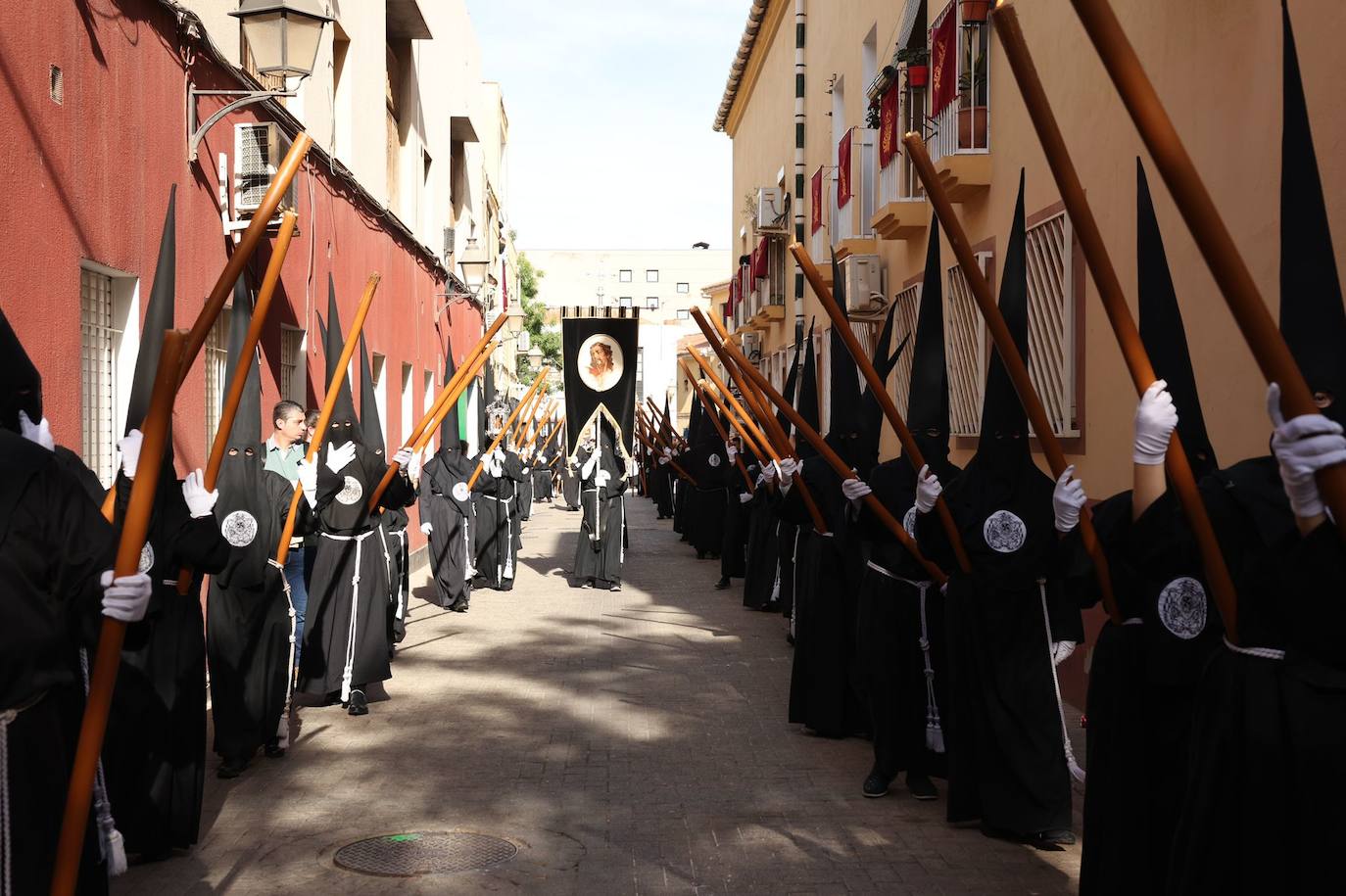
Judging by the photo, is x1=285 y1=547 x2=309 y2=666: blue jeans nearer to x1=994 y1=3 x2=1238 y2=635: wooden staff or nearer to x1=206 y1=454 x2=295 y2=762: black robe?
x1=206 y1=454 x2=295 y2=762: black robe

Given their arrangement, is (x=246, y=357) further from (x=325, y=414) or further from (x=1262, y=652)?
(x=1262, y=652)

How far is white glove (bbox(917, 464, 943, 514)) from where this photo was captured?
249 inches

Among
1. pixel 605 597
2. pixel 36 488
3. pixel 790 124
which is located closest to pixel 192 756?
pixel 36 488

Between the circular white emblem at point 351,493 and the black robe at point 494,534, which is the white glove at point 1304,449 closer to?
the circular white emblem at point 351,493

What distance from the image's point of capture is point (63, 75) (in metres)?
8.01

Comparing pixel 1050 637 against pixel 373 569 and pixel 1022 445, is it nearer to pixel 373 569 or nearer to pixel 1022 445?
pixel 1022 445

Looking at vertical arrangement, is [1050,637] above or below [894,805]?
above

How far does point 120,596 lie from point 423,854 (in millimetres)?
2653

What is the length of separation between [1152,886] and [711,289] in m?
51.2

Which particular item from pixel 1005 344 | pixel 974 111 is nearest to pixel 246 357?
pixel 1005 344

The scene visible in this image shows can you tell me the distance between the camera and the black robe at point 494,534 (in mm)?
16641

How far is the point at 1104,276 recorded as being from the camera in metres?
3.78

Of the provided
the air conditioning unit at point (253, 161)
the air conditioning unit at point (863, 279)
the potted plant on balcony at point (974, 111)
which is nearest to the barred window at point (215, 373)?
the air conditioning unit at point (253, 161)

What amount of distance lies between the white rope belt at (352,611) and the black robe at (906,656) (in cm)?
374
